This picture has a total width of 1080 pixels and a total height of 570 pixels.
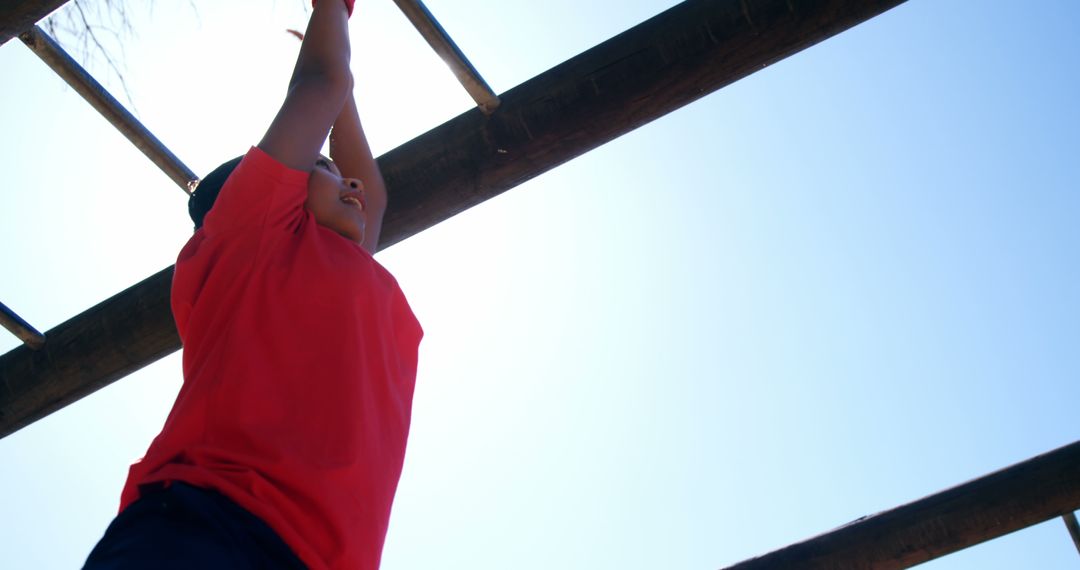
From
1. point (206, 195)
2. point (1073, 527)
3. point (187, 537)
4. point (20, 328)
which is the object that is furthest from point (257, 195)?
point (1073, 527)

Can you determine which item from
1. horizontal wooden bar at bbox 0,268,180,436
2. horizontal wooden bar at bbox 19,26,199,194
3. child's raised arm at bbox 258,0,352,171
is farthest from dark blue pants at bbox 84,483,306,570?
horizontal wooden bar at bbox 0,268,180,436

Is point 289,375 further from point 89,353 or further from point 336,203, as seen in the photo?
point 89,353

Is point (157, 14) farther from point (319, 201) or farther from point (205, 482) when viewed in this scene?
point (205, 482)

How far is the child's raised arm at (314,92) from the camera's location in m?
1.48

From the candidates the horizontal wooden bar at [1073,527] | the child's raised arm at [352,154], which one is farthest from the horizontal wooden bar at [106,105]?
the horizontal wooden bar at [1073,527]

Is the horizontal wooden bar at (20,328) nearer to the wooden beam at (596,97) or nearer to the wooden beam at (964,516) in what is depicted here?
the wooden beam at (596,97)

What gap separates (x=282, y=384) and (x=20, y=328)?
2024mm

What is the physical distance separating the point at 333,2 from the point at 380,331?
791 millimetres

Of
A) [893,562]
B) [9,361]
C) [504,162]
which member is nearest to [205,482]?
[504,162]

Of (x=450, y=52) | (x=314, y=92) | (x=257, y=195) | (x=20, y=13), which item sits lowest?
(x=257, y=195)

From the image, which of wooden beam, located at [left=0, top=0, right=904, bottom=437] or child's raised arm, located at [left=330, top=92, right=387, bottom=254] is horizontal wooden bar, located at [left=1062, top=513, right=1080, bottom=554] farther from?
child's raised arm, located at [left=330, top=92, right=387, bottom=254]

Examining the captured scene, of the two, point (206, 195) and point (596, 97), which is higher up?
point (596, 97)

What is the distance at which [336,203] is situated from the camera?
5.40 ft

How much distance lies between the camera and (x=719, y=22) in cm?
219
